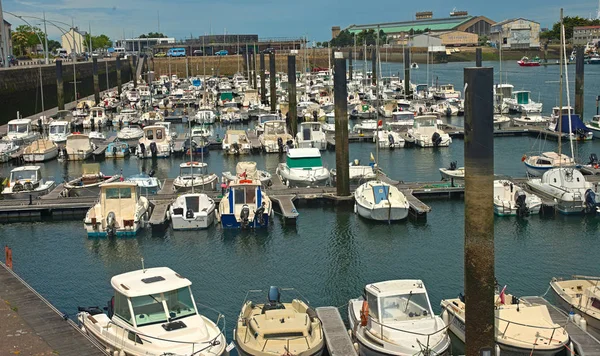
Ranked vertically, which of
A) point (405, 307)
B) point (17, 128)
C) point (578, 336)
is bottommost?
point (578, 336)

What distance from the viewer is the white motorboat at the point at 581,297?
21609mm

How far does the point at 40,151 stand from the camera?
56438 millimetres

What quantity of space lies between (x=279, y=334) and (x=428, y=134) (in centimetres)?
4316

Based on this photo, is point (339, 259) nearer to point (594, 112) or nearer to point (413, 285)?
point (413, 285)

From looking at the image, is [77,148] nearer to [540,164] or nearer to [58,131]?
[58,131]

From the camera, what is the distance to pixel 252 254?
32344 mm

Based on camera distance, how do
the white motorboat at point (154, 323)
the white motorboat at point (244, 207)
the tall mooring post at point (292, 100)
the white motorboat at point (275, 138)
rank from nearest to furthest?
the white motorboat at point (154, 323), the white motorboat at point (244, 207), the white motorboat at point (275, 138), the tall mooring post at point (292, 100)

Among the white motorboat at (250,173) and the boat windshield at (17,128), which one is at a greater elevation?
the boat windshield at (17,128)

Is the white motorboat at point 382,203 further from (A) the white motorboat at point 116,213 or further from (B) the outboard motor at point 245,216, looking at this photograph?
(A) the white motorboat at point 116,213

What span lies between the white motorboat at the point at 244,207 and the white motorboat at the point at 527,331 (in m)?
14.9

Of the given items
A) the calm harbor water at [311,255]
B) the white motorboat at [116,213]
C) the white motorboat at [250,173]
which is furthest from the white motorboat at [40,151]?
the white motorboat at [116,213]

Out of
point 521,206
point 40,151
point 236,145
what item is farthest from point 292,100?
point 521,206

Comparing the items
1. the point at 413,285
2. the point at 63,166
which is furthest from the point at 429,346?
the point at 63,166

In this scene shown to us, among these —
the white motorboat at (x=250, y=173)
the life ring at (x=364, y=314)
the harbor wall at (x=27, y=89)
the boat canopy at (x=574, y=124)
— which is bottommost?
the life ring at (x=364, y=314)
